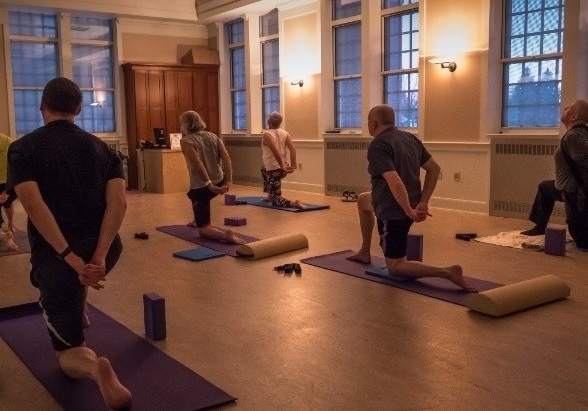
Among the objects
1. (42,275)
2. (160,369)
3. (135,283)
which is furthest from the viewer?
(135,283)

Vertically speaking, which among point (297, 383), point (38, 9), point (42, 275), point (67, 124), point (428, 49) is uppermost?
point (38, 9)

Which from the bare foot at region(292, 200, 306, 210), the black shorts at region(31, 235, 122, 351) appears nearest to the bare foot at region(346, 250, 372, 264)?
Result: the black shorts at region(31, 235, 122, 351)

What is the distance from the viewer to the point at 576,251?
5.52 m

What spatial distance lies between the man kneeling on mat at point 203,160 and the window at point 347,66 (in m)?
4.43

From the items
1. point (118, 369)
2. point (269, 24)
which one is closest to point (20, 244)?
point (118, 369)

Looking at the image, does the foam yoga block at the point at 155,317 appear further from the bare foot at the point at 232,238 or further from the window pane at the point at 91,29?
the window pane at the point at 91,29

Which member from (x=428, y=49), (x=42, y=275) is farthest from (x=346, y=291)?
(x=428, y=49)

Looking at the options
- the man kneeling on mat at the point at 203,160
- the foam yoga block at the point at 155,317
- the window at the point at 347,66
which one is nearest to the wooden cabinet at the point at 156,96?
the window at the point at 347,66

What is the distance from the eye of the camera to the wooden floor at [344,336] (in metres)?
2.71

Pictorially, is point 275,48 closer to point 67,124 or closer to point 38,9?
point 38,9

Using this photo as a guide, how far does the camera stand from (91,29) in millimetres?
11586

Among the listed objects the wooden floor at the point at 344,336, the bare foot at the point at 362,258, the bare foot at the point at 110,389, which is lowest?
the wooden floor at the point at 344,336

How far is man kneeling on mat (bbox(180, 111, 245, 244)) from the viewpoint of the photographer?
581cm

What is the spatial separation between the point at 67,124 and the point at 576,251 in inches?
178
